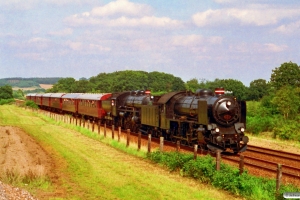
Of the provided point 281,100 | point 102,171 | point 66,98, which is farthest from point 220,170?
point 66,98

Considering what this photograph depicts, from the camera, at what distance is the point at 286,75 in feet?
205

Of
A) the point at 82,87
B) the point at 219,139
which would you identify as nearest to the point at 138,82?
the point at 82,87

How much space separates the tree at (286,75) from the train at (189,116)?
34.0 metres

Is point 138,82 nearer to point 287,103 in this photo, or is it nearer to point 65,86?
point 65,86

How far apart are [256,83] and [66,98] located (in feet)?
192

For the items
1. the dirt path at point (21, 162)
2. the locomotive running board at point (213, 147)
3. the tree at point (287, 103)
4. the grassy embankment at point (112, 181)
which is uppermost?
the tree at point (287, 103)

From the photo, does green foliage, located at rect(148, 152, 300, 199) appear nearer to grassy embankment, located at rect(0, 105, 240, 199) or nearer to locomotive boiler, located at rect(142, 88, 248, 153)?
grassy embankment, located at rect(0, 105, 240, 199)

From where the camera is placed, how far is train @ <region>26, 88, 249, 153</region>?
792 inches

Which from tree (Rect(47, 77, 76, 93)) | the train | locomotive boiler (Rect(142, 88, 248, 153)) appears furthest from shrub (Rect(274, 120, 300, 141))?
tree (Rect(47, 77, 76, 93))

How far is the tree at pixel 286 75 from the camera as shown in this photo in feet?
204

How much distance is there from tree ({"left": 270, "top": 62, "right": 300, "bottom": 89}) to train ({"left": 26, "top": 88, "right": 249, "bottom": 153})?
3396 cm

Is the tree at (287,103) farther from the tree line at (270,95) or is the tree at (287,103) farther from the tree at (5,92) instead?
the tree at (5,92)

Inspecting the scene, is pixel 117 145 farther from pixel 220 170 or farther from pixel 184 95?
pixel 220 170

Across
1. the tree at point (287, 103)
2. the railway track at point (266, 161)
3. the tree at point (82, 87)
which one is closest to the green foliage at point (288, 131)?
the railway track at point (266, 161)
